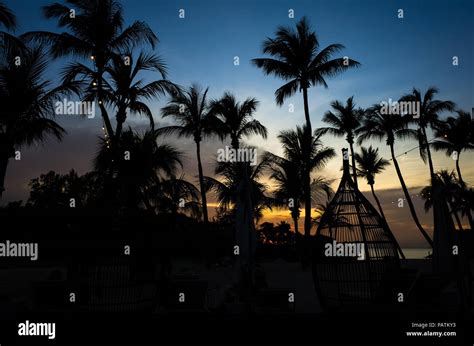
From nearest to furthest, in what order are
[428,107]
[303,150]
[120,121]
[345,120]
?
1. [120,121]
2. [303,150]
3. [428,107]
4. [345,120]

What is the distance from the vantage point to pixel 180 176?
2883 cm

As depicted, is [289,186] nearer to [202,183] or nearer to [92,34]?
[202,183]

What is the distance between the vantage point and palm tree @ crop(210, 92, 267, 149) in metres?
26.3

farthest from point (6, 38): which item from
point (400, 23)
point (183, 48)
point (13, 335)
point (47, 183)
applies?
A: point (47, 183)

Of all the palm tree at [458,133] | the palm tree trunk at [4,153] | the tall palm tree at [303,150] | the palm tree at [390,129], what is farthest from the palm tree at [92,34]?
the palm tree at [458,133]

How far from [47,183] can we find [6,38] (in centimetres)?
4186

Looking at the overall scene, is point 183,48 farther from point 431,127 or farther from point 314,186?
point 431,127

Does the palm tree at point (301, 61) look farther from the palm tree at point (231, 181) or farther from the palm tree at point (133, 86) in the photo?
the palm tree at point (133, 86)

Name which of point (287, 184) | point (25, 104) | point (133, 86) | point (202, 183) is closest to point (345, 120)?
point (287, 184)

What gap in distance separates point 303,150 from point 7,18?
1976 cm

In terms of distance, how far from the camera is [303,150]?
27.7 metres

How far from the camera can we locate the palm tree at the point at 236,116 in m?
26.3

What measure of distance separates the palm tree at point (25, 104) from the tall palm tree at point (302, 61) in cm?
1507

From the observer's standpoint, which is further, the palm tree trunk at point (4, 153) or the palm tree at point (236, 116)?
the palm tree at point (236, 116)
